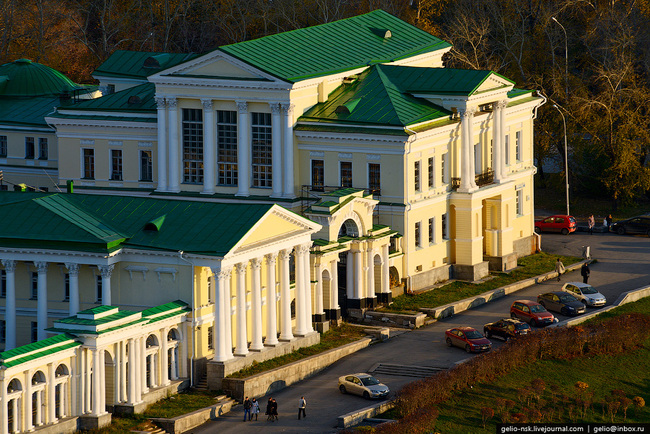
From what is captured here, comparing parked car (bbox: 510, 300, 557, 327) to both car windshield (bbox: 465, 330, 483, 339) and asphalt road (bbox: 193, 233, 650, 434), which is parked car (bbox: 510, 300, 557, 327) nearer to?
asphalt road (bbox: 193, 233, 650, 434)

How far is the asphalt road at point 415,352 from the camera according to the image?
73.4 metres

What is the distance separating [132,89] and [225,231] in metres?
28.0

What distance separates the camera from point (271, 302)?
81375mm

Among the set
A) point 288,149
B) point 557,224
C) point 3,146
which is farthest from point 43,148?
point 557,224

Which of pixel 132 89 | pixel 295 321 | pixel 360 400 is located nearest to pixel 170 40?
pixel 132 89

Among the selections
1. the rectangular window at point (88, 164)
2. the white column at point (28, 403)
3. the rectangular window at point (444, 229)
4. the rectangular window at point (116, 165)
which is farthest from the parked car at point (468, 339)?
the rectangular window at point (88, 164)

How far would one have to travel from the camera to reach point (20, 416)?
226 feet

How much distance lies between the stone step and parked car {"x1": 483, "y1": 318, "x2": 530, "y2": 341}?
19.8ft

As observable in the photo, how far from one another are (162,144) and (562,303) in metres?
26.5

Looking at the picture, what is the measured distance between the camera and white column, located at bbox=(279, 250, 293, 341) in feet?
271

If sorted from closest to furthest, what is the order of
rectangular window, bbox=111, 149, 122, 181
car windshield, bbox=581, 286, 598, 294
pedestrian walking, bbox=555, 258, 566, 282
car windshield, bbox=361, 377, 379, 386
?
car windshield, bbox=361, 377, 379, 386, car windshield, bbox=581, 286, 598, 294, pedestrian walking, bbox=555, 258, 566, 282, rectangular window, bbox=111, 149, 122, 181

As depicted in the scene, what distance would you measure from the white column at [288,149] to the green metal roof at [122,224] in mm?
14296

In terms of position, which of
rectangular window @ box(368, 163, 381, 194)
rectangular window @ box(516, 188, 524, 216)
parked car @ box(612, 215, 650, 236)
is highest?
rectangular window @ box(368, 163, 381, 194)

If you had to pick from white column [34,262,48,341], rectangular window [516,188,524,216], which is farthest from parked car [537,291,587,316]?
white column [34,262,48,341]
